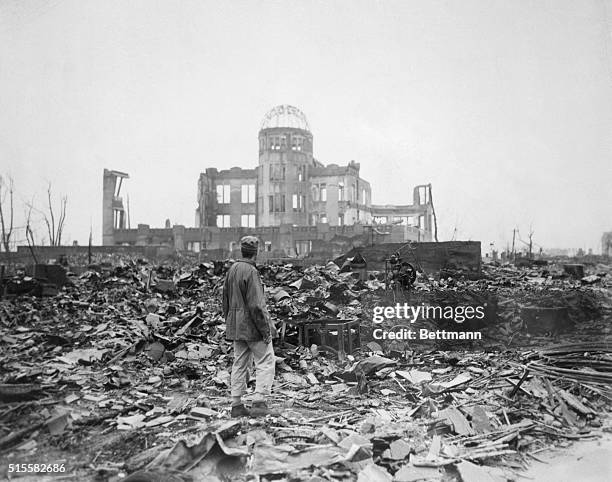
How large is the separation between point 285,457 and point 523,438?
2175mm

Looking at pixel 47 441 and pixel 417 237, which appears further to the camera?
pixel 417 237

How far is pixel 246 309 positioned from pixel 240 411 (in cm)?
105

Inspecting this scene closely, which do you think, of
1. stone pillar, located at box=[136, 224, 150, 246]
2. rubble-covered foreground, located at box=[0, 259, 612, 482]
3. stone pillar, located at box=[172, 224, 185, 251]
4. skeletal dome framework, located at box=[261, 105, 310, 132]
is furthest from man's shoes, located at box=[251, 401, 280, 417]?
skeletal dome framework, located at box=[261, 105, 310, 132]

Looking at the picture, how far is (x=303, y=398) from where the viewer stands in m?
5.67

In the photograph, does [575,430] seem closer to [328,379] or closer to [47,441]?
[328,379]

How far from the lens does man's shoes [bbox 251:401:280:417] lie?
4934mm

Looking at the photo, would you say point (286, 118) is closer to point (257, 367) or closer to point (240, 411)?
point (257, 367)

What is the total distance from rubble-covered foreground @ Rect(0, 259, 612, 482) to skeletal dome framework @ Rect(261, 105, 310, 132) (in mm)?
37400

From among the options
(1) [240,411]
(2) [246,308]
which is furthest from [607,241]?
(1) [240,411]

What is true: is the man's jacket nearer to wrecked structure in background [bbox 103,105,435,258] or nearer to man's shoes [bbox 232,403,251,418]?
man's shoes [bbox 232,403,251,418]

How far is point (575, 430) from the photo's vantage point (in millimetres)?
4492

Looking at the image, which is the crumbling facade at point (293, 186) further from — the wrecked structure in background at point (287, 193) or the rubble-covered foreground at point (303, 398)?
the rubble-covered foreground at point (303, 398)

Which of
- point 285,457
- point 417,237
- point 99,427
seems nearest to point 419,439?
point 285,457

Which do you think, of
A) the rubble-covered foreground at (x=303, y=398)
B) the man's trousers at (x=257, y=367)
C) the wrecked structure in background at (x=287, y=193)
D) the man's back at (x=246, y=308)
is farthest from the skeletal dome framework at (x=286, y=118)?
the man's trousers at (x=257, y=367)
